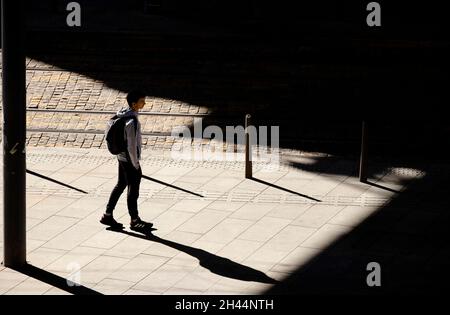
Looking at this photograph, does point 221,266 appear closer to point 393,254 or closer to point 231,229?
point 231,229

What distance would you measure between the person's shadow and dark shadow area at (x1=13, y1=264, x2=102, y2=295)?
150cm

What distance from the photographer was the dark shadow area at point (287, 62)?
17.9 m

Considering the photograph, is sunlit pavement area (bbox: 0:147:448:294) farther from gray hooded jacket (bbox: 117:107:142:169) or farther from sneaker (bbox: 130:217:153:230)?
gray hooded jacket (bbox: 117:107:142:169)

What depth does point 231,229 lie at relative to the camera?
12609 millimetres

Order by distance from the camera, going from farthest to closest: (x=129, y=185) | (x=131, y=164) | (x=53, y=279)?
(x=129, y=185)
(x=131, y=164)
(x=53, y=279)

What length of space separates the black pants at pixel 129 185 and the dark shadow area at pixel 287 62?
4.81 meters

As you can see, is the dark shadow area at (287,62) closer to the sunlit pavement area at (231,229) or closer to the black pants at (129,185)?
the sunlit pavement area at (231,229)

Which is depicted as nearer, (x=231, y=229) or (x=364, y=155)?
(x=231, y=229)

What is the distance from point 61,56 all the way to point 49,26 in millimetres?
3689

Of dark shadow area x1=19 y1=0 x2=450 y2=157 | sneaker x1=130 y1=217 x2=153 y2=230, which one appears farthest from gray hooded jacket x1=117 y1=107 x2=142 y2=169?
dark shadow area x1=19 y1=0 x2=450 y2=157

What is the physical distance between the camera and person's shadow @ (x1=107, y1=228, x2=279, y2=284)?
11.0 metres

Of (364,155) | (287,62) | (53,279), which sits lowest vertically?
(53,279)

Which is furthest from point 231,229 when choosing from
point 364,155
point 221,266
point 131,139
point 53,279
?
point 364,155

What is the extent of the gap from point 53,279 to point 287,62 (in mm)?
11229
